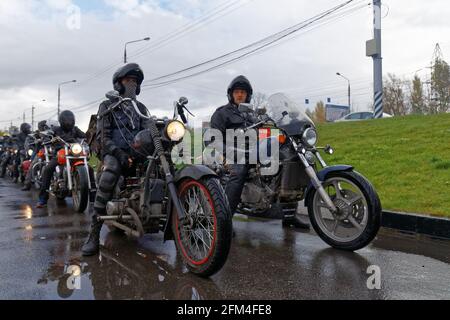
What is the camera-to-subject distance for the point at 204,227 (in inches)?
138

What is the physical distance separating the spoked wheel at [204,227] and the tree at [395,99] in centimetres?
5181

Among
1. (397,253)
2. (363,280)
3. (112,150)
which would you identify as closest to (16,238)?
(112,150)

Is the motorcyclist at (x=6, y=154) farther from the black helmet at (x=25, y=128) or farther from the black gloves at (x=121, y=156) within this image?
the black gloves at (x=121, y=156)

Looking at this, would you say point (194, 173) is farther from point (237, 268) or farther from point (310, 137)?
point (310, 137)

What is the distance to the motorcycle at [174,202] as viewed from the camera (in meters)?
3.25

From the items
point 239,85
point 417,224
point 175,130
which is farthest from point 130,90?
point 417,224

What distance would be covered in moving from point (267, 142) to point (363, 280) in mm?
1916

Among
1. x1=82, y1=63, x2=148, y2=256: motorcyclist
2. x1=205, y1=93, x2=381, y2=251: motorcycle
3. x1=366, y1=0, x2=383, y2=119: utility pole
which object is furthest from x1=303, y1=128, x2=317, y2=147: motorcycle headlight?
x1=366, y1=0, x2=383, y2=119: utility pole

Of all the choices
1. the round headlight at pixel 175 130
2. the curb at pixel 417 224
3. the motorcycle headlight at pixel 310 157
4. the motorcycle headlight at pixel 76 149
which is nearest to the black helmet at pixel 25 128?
the motorcycle headlight at pixel 76 149

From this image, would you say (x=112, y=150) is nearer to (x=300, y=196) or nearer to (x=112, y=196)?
(x=112, y=196)

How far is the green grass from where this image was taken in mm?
5867

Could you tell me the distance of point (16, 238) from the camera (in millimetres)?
5027

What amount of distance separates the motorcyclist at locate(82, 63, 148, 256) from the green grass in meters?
3.54
